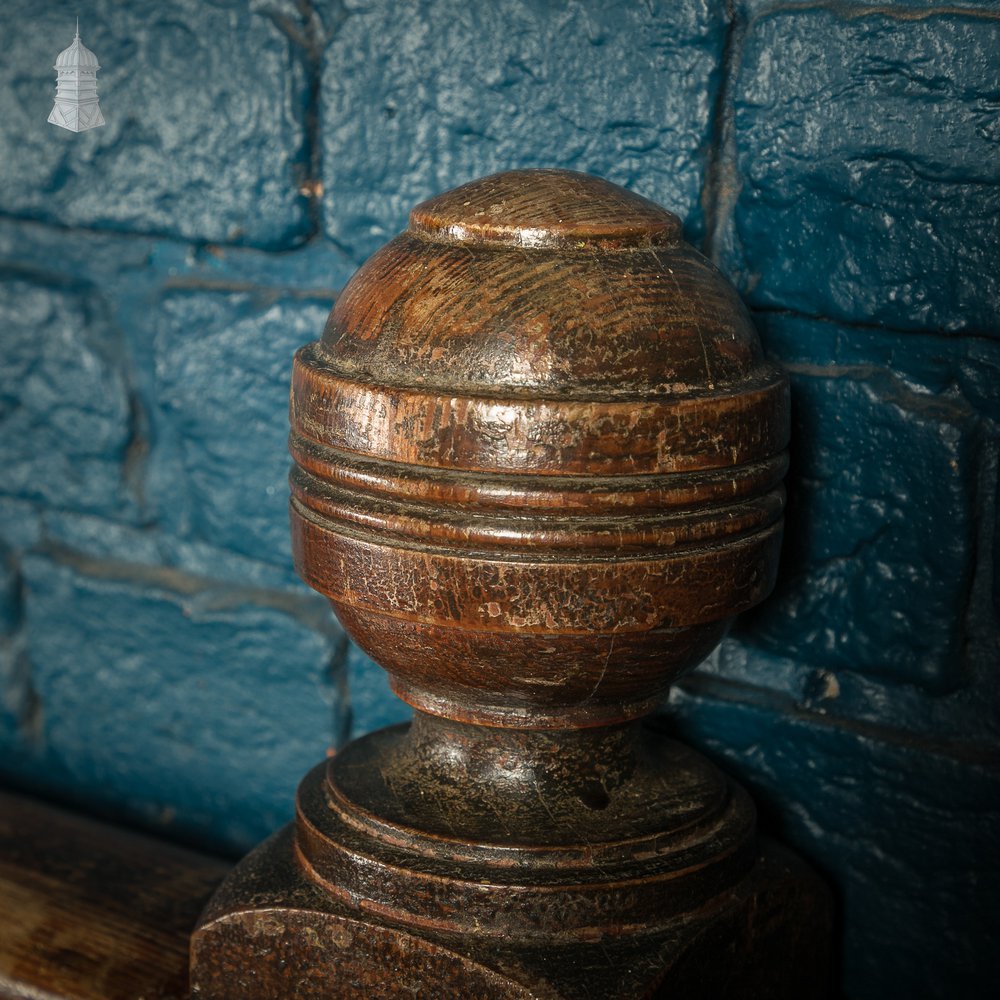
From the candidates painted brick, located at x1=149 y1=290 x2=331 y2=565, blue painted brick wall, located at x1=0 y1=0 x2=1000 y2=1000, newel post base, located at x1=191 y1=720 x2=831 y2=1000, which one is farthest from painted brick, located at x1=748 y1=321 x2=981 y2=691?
painted brick, located at x1=149 y1=290 x2=331 y2=565

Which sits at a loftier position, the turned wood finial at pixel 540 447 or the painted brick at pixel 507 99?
the painted brick at pixel 507 99

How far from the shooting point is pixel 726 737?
1282 millimetres

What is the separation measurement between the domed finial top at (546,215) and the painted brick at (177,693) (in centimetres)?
67

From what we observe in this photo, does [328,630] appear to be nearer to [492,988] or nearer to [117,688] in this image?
[117,688]

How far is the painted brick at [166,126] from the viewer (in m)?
1.38

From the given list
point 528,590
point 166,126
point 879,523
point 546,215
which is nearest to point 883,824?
point 879,523

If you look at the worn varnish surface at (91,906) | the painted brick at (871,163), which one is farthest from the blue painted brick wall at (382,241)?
the worn varnish surface at (91,906)

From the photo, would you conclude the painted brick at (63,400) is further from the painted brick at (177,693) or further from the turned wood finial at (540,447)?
the turned wood finial at (540,447)

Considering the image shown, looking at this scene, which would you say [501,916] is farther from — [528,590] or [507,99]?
[507,99]

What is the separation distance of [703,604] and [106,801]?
108cm

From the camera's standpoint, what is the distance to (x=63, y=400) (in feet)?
5.25

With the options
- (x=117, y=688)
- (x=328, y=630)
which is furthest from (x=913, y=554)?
(x=117, y=688)

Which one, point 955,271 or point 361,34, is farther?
point 361,34

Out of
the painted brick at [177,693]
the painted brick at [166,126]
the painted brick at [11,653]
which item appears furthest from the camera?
the painted brick at [11,653]
